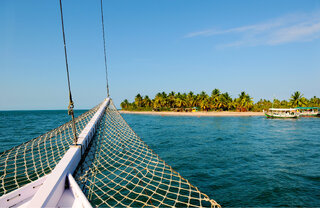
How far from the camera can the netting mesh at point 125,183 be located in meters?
2.78

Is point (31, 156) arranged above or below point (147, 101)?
below

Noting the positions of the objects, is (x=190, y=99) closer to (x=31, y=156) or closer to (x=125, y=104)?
(x=125, y=104)

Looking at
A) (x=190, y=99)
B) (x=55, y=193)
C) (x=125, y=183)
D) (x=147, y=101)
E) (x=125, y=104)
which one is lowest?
(x=125, y=183)

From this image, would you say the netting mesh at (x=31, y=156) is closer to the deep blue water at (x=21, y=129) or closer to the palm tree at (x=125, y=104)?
the deep blue water at (x=21, y=129)

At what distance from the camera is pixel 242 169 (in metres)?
8.99

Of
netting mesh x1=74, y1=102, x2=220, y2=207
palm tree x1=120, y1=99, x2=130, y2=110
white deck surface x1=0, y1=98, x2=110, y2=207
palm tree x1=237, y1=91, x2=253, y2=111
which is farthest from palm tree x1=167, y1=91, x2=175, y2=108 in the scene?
white deck surface x1=0, y1=98, x2=110, y2=207

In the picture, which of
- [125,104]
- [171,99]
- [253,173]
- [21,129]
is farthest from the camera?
[125,104]

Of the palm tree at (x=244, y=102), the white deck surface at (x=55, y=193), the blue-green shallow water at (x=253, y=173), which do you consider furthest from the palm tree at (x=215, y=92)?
the white deck surface at (x=55, y=193)

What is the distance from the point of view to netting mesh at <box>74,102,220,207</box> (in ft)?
9.11

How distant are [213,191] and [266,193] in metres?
1.94

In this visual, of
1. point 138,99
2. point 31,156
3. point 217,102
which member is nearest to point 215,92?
point 217,102

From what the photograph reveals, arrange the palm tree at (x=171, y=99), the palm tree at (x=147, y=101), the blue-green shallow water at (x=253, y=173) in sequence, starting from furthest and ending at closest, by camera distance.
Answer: the palm tree at (x=147, y=101)
the palm tree at (x=171, y=99)
the blue-green shallow water at (x=253, y=173)

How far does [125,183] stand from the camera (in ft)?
23.5

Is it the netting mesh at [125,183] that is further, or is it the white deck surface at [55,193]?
the netting mesh at [125,183]
